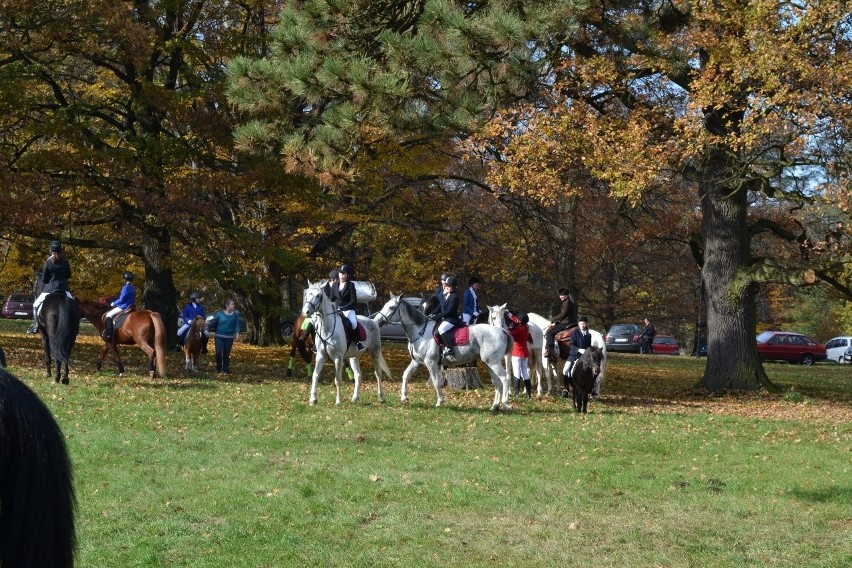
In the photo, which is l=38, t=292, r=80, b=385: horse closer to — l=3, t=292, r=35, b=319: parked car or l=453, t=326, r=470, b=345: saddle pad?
l=453, t=326, r=470, b=345: saddle pad

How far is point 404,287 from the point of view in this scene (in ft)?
149

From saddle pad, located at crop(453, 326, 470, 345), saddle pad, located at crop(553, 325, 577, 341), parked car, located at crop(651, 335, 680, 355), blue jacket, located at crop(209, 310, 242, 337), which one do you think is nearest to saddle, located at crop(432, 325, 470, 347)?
saddle pad, located at crop(453, 326, 470, 345)

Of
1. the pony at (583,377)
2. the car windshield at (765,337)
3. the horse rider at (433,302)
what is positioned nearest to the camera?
the pony at (583,377)

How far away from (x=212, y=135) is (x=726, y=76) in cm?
1216

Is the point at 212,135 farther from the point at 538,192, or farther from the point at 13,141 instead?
the point at 538,192

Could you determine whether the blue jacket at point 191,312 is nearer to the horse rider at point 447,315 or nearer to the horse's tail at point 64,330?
the horse's tail at point 64,330

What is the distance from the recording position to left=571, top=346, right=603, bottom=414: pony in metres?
18.8

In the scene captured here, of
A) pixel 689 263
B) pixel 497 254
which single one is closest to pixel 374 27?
pixel 497 254

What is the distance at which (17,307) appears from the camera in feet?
232

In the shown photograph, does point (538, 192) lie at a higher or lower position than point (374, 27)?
lower

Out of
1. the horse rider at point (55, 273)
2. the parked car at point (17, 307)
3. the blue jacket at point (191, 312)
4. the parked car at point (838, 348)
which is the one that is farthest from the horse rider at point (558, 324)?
the parked car at point (17, 307)

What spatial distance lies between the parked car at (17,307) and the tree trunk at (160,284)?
4227 centimetres

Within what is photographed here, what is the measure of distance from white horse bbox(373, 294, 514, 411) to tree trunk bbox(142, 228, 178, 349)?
10855 mm

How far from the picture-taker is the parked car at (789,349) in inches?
2212
